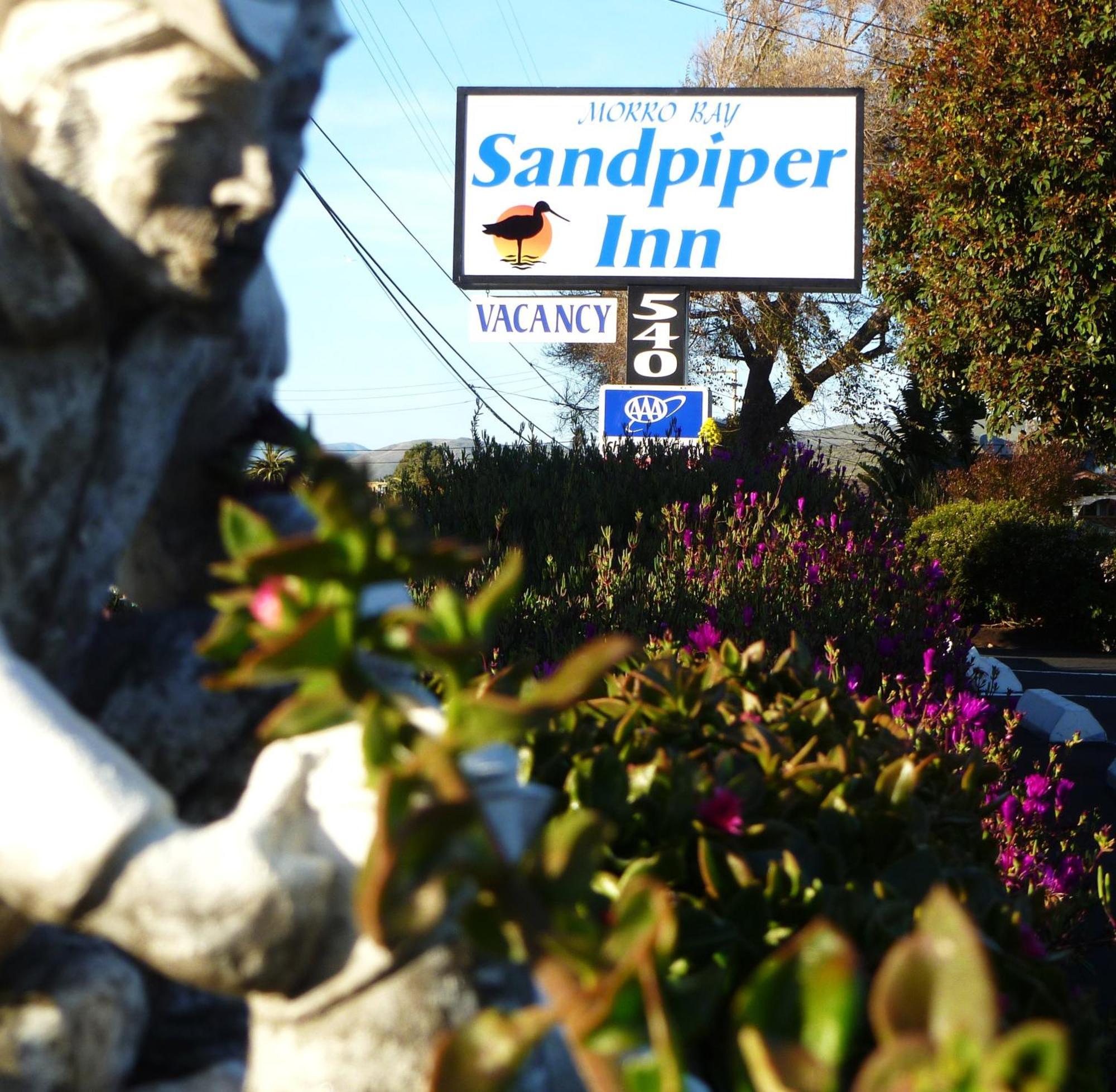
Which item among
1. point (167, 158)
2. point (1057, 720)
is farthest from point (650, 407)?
point (167, 158)

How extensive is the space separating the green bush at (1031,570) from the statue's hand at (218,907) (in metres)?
13.5

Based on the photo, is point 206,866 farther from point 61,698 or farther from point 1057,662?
point 1057,662

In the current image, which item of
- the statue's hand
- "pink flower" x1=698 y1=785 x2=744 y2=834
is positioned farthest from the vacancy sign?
the statue's hand

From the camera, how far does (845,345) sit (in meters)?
25.8

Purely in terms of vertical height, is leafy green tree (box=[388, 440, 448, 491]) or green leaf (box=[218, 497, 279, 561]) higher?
leafy green tree (box=[388, 440, 448, 491])

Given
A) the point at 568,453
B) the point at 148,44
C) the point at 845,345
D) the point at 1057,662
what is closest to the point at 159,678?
the point at 148,44

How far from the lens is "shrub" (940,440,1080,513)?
58.1 ft

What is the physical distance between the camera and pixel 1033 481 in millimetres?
17734

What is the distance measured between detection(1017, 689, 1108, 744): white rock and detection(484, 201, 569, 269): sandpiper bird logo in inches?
343

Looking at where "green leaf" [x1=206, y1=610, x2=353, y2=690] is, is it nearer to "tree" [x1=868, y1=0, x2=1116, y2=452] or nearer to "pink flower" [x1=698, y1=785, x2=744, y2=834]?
"pink flower" [x1=698, y1=785, x2=744, y2=834]

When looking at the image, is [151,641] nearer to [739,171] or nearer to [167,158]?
[167,158]

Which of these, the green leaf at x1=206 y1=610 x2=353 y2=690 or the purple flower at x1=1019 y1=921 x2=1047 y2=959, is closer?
the green leaf at x1=206 y1=610 x2=353 y2=690

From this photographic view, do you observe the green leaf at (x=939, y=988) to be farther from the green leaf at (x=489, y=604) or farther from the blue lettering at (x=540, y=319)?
the blue lettering at (x=540, y=319)

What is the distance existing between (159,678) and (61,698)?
10.9 inches
